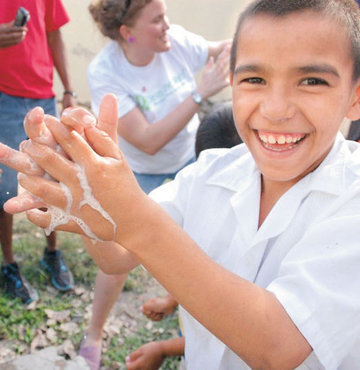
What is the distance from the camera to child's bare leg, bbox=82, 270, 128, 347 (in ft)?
8.35

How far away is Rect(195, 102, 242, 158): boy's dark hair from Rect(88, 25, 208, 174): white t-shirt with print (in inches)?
26.5

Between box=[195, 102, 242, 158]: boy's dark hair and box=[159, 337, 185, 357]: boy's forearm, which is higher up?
box=[195, 102, 242, 158]: boy's dark hair

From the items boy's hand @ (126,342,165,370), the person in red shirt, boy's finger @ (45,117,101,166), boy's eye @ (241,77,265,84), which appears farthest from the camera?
the person in red shirt

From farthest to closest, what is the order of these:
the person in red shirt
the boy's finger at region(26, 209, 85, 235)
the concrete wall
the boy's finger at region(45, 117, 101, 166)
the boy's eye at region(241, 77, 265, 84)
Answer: the concrete wall
the person in red shirt
the boy's eye at region(241, 77, 265, 84)
the boy's finger at region(26, 209, 85, 235)
the boy's finger at region(45, 117, 101, 166)

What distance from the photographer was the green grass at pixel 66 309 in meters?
2.72

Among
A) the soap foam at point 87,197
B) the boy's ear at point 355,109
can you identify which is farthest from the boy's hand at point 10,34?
the boy's ear at point 355,109

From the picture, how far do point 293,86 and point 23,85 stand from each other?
7.63 ft

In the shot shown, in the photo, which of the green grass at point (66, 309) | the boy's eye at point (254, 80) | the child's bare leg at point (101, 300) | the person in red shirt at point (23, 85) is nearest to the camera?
the boy's eye at point (254, 80)

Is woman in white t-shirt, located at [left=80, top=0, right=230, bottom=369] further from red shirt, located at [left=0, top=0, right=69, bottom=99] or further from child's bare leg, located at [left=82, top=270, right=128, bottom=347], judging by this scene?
red shirt, located at [left=0, top=0, right=69, bottom=99]

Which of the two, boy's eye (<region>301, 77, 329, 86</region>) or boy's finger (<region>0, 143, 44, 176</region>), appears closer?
boy's finger (<region>0, 143, 44, 176</region>)

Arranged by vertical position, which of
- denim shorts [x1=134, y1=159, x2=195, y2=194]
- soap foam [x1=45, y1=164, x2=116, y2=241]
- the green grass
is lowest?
the green grass

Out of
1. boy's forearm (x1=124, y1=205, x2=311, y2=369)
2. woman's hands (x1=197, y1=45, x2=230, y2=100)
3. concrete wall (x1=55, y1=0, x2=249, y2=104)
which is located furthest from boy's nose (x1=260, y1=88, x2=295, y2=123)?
concrete wall (x1=55, y1=0, x2=249, y2=104)

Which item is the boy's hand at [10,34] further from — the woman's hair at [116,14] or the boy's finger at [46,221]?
the boy's finger at [46,221]

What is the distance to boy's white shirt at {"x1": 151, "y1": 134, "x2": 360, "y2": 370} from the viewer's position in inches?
42.0
